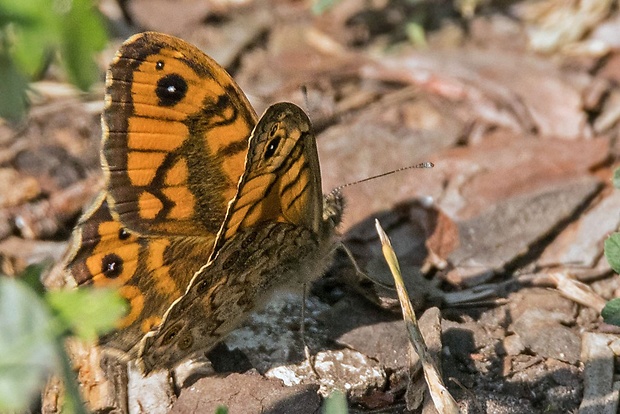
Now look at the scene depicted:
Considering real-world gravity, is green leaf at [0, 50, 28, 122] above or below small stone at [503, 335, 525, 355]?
above

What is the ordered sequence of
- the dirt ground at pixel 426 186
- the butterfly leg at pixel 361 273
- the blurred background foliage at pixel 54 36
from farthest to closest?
the butterfly leg at pixel 361 273, the dirt ground at pixel 426 186, the blurred background foliage at pixel 54 36

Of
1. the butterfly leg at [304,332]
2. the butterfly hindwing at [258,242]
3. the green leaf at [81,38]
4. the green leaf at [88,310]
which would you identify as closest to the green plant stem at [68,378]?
the green leaf at [88,310]

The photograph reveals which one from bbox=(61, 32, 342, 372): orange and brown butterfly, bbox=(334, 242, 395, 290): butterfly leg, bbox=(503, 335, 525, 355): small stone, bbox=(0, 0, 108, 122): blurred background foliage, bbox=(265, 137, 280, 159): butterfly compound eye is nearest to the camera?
bbox=(0, 0, 108, 122): blurred background foliage

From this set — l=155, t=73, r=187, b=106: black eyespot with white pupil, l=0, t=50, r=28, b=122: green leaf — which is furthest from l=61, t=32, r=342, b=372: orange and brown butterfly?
l=0, t=50, r=28, b=122: green leaf

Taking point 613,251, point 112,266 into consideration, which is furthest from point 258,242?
point 613,251

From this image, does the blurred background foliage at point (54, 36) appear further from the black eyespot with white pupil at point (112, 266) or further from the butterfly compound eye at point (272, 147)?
the black eyespot with white pupil at point (112, 266)

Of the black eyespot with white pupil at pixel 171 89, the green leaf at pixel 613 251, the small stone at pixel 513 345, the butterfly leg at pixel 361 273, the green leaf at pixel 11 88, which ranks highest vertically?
the green leaf at pixel 11 88

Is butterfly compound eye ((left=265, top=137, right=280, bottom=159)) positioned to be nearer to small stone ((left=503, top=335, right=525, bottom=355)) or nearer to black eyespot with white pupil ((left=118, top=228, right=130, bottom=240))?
black eyespot with white pupil ((left=118, top=228, right=130, bottom=240))
